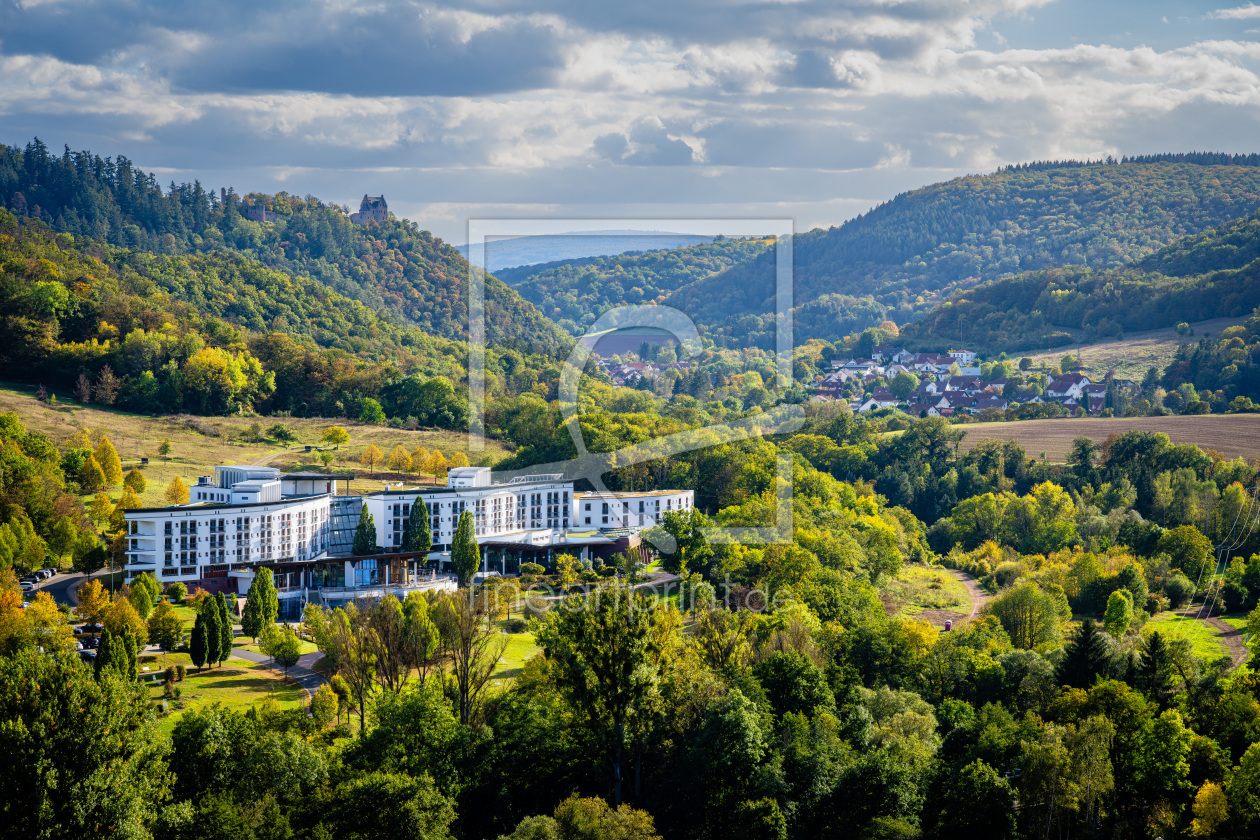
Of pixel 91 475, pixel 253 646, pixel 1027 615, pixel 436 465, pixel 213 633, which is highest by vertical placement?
pixel 91 475

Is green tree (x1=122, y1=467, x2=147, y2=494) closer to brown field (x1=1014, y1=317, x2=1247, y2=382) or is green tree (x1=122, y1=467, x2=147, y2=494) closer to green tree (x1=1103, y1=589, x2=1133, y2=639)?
green tree (x1=1103, y1=589, x2=1133, y2=639)

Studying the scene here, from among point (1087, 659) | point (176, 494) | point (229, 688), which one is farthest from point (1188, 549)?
point (176, 494)

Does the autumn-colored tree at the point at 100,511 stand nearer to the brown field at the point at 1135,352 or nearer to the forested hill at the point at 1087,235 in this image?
the brown field at the point at 1135,352

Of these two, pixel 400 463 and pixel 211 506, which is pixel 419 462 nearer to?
pixel 400 463

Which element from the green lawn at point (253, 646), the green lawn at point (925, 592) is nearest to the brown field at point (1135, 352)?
the green lawn at point (925, 592)

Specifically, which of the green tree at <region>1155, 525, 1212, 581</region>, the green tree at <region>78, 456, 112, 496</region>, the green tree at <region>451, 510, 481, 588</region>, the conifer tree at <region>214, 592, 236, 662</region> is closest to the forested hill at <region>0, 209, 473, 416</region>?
the green tree at <region>78, 456, 112, 496</region>

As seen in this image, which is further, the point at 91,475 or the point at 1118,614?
the point at 91,475
